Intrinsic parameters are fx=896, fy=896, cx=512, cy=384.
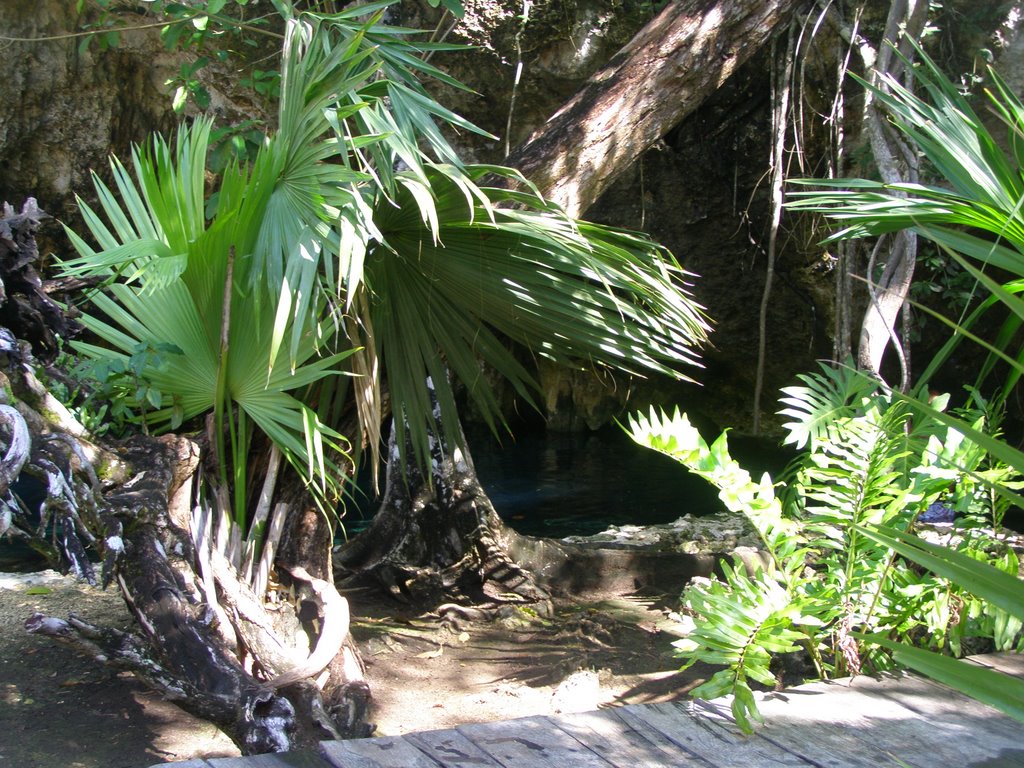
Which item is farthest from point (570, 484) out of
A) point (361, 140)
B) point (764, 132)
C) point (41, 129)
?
→ point (361, 140)

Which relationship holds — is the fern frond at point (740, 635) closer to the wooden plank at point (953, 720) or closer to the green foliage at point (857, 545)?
the green foliage at point (857, 545)

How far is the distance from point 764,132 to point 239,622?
5115 millimetres

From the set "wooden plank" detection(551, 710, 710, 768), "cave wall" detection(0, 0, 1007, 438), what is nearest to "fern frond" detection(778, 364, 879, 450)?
"wooden plank" detection(551, 710, 710, 768)

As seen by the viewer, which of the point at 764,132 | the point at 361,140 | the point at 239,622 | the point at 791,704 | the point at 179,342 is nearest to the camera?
the point at 791,704

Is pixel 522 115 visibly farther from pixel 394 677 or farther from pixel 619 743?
pixel 619 743

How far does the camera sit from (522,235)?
264 centimetres

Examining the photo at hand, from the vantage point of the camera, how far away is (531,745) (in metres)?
1.81

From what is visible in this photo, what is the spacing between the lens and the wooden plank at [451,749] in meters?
1.73

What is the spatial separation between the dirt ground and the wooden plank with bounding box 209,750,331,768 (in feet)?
3.35

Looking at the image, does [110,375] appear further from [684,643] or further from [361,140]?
[684,643]

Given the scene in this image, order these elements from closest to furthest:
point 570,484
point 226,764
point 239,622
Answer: point 226,764, point 239,622, point 570,484

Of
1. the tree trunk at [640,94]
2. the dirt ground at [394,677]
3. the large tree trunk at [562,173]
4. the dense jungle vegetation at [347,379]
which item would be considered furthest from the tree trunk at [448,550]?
the tree trunk at [640,94]

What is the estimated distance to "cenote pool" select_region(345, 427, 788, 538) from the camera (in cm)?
737

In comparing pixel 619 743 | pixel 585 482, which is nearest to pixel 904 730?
pixel 619 743
